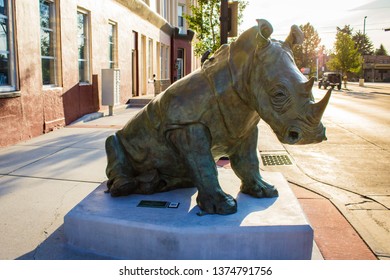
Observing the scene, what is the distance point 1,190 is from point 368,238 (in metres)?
3.86

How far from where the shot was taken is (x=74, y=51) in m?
10.3

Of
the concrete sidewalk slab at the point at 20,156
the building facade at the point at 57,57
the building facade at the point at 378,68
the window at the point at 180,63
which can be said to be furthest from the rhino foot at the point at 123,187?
the building facade at the point at 378,68

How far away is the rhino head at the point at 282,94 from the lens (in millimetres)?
1980

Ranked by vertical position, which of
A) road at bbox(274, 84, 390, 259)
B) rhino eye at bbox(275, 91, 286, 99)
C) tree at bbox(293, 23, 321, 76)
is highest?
tree at bbox(293, 23, 321, 76)

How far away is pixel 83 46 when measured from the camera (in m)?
11.4

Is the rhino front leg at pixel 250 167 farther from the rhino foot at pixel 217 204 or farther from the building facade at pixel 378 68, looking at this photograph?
the building facade at pixel 378 68

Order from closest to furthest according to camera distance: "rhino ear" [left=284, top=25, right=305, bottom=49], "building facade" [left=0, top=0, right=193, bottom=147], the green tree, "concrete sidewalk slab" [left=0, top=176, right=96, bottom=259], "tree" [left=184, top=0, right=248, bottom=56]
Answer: "rhino ear" [left=284, top=25, right=305, bottom=49]
"concrete sidewalk slab" [left=0, top=176, right=96, bottom=259]
"building facade" [left=0, top=0, right=193, bottom=147]
"tree" [left=184, top=0, right=248, bottom=56]
the green tree

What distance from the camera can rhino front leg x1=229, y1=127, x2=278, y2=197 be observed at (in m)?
2.79

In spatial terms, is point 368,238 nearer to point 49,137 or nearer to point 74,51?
point 49,137

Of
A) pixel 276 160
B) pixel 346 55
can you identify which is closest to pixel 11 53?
pixel 276 160

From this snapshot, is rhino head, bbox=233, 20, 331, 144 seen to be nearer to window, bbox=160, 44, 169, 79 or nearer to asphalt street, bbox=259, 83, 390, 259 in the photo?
asphalt street, bbox=259, 83, 390, 259

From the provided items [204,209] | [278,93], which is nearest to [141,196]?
[204,209]

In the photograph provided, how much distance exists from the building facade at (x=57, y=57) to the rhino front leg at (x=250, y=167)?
18.8 ft

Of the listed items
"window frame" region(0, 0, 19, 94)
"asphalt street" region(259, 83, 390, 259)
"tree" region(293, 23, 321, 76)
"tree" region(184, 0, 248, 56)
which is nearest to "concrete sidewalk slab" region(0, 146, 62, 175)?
"window frame" region(0, 0, 19, 94)
